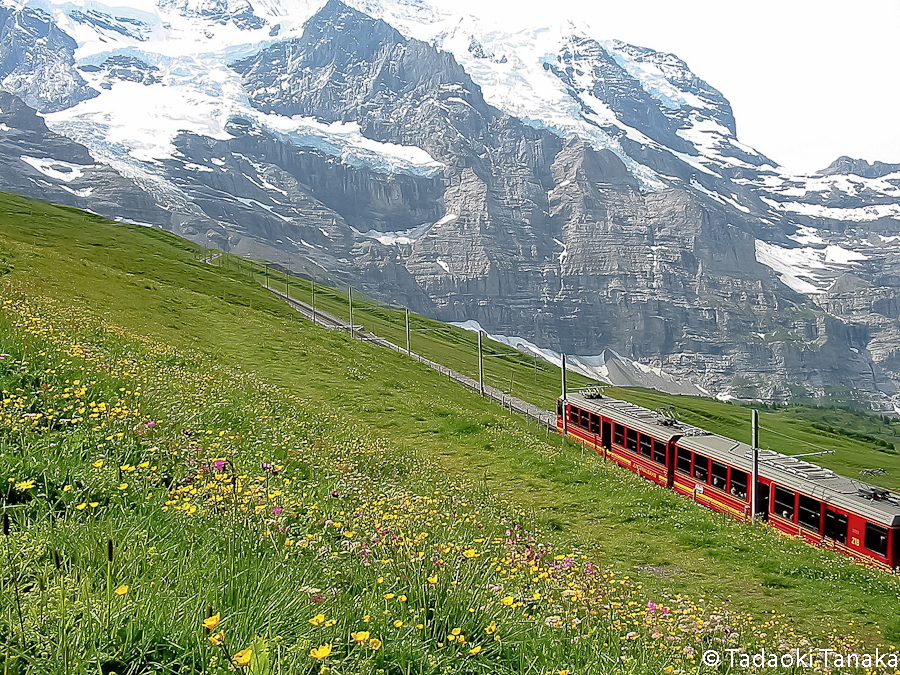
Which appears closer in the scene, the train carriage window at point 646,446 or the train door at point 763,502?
the train door at point 763,502

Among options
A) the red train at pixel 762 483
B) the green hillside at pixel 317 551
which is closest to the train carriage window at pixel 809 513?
the red train at pixel 762 483

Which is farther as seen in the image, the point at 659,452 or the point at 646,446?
the point at 646,446

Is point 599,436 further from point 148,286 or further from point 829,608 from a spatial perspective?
point 148,286

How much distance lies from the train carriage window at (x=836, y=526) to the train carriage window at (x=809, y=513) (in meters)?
0.29

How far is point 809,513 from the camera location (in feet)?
83.5

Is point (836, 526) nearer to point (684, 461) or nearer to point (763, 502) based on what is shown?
point (763, 502)

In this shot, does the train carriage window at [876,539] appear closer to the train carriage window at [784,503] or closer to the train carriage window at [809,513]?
the train carriage window at [809,513]

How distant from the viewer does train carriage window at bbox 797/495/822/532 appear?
82.2ft

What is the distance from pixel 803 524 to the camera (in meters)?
25.7

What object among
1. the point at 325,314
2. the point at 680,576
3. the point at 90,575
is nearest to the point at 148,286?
the point at 680,576

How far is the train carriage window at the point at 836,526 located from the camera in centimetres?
2412

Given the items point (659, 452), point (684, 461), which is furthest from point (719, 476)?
point (659, 452)

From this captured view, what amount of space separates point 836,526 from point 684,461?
341 inches

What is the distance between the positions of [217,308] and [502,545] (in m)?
47.6
